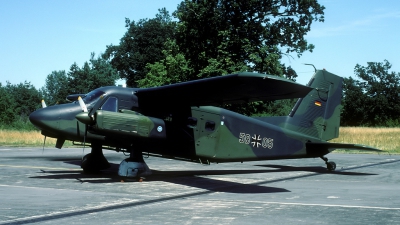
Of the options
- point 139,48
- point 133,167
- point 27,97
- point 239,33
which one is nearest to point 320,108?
point 133,167

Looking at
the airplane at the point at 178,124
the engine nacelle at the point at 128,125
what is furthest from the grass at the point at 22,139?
the engine nacelle at the point at 128,125

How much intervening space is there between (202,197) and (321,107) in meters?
9.29

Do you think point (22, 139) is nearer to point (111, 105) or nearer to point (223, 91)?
point (111, 105)

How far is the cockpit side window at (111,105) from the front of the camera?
1516 cm

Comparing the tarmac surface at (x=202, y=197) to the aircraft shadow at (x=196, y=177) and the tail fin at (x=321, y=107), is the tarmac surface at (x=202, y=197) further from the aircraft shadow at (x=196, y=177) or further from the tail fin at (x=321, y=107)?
the tail fin at (x=321, y=107)

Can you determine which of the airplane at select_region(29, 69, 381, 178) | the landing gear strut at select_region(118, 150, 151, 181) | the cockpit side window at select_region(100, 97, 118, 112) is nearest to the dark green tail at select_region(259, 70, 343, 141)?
the airplane at select_region(29, 69, 381, 178)

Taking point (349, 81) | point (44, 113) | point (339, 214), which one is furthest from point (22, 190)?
point (349, 81)

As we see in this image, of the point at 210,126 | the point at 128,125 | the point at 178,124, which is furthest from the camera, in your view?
the point at 210,126

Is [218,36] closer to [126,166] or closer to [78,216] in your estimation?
[126,166]

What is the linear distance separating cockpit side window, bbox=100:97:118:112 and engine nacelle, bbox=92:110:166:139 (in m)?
0.31

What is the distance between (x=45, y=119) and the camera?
14938 millimetres

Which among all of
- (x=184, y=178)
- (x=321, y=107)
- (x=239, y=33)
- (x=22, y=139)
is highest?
(x=239, y=33)

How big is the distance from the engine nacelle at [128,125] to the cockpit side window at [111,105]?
1.03 feet

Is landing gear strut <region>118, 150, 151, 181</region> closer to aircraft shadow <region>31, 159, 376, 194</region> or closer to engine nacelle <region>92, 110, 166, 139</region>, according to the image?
aircraft shadow <region>31, 159, 376, 194</region>
